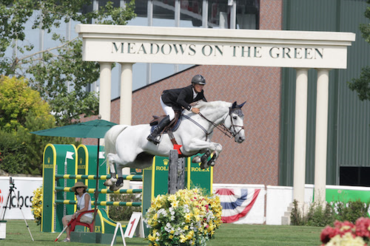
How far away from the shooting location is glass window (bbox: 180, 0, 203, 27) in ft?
110

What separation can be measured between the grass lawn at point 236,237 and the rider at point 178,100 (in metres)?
3.24

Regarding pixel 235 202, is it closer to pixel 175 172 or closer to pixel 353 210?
pixel 353 210

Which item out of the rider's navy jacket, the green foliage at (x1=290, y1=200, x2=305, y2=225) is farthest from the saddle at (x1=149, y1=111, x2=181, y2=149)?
the green foliage at (x1=290, y1=200, x2=305, y2=225)

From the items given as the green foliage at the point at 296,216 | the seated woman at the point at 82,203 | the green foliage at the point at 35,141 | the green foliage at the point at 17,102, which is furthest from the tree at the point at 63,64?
the seated woman at the point at 82,203

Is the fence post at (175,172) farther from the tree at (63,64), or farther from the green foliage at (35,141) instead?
the tree at (63,64)

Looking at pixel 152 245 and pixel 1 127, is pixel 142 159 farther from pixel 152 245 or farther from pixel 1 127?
pixel 1 127

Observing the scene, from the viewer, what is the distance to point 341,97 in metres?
29.9

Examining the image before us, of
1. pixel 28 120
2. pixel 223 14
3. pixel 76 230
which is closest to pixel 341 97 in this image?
pixel 223 14

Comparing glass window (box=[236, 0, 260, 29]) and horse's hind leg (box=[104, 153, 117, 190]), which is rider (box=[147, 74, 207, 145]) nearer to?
A: horse's hind leg (box=[104, 153, 117, 190])

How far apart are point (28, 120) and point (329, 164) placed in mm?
12048

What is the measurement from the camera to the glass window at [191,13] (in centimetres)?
3341

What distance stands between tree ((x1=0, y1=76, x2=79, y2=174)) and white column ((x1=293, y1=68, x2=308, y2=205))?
7804 millimetres

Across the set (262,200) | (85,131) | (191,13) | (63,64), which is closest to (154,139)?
(85,131)

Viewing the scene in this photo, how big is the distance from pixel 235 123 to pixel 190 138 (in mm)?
735
